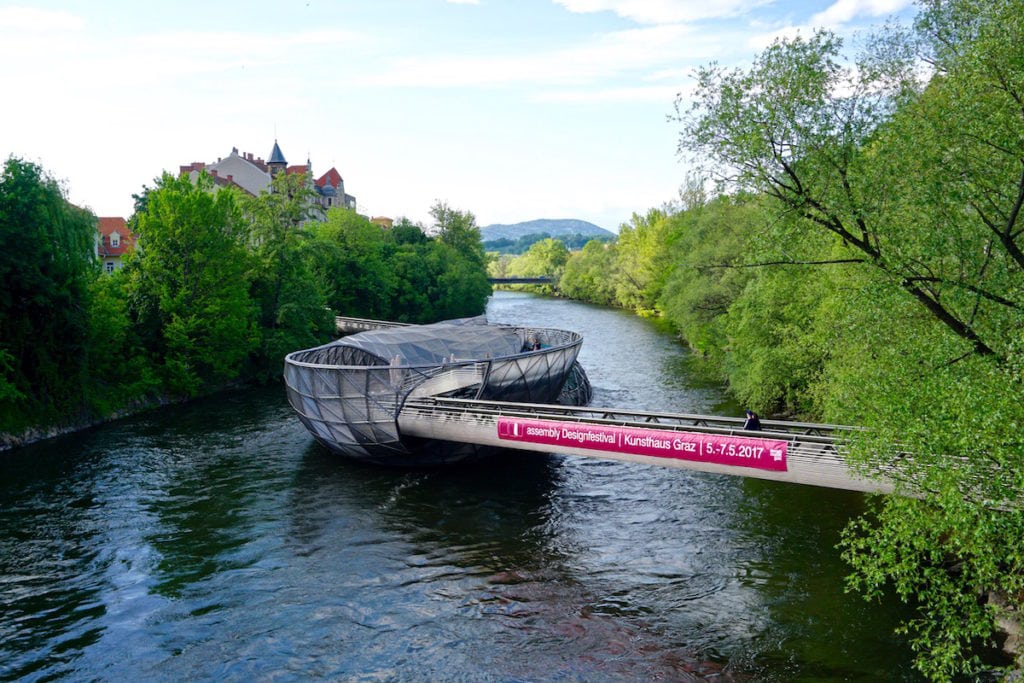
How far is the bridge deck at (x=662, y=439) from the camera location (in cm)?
1859

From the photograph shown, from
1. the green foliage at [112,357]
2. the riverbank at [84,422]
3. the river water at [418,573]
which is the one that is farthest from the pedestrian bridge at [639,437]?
the green foliage at [112,357]

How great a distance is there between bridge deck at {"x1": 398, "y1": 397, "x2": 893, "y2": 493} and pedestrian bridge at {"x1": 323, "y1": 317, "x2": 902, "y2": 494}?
24 millimetres

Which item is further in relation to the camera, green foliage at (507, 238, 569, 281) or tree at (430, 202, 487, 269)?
green foliage at (507, 238, 569, 281)

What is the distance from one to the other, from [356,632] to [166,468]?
16121 mm

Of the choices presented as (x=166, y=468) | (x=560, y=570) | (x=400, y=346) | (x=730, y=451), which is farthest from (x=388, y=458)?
(x=730, y=451)

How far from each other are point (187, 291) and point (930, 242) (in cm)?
4127

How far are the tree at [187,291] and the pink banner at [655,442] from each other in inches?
1057

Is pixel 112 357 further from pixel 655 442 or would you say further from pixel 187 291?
pixel 655 442

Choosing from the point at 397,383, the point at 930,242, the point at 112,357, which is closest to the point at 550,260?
the point at 112,357

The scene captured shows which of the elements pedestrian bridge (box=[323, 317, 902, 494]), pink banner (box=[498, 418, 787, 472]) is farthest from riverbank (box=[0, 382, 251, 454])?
pink banner (box=[498, 418, 787, 472])

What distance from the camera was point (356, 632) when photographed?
1720 centimetres

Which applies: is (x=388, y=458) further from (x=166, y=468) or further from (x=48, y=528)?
(x=48, y=528)

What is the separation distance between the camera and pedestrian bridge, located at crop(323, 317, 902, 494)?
61.0 feet

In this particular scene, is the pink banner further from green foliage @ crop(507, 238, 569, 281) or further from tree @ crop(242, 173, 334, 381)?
green foliage @ crop(507, 238, 569, 281)
